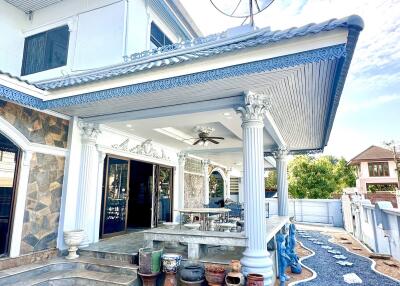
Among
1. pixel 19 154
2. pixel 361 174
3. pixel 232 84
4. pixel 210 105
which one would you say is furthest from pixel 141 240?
pixel 361 174

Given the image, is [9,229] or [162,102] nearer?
[9,229]

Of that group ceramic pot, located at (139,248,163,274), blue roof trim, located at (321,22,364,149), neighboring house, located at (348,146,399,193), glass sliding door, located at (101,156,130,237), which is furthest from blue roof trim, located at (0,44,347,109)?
neighboring house, located at (348,146,399,193)

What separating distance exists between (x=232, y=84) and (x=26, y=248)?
4470 millimetres

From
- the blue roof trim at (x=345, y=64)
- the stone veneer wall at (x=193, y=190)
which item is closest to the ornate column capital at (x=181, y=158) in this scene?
the stone veneer wall at (x=193, y=190)

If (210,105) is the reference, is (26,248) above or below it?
below

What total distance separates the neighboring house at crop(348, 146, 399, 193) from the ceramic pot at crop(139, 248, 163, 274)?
28.2 meters

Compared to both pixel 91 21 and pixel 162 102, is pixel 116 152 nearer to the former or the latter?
pixel 162 102

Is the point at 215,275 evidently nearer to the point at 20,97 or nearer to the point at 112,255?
the point at 112,255

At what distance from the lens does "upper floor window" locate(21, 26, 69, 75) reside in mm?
7145

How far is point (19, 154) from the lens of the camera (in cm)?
473

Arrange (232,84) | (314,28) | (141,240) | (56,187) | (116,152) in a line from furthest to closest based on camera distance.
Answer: (116,152) < (141,240) < (56,187) < (232,84) < (314,28)

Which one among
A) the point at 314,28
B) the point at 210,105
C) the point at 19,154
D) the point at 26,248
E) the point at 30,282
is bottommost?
the point at 30,282

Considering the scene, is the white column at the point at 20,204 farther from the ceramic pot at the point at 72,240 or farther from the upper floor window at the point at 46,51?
the upper floor window at the point at 46,51

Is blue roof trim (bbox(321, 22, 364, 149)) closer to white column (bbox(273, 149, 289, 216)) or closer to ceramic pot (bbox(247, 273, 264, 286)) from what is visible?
ceramic pot (bbox(247, 273, 264, 286))
